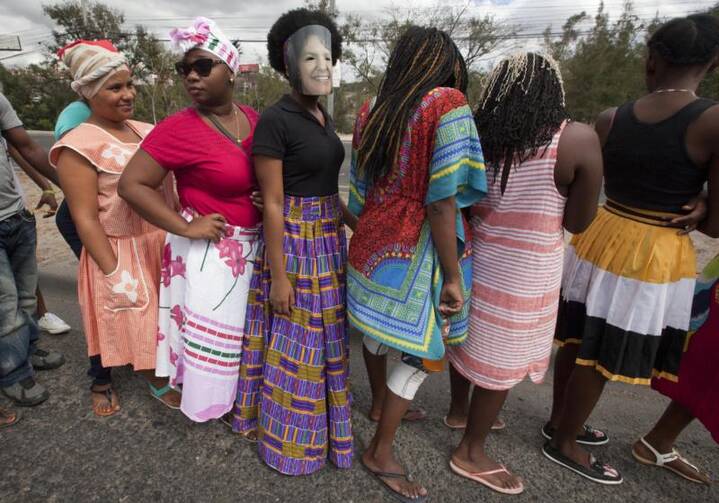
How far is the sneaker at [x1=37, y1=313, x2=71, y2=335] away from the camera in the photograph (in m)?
2.87

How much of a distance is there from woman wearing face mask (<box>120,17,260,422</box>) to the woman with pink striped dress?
961 mm

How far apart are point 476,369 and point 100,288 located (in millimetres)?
1744

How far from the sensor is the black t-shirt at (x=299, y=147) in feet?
4.80

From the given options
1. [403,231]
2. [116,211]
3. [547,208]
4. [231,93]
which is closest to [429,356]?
[403,231]

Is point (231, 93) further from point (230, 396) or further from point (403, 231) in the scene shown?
point (230, 396)

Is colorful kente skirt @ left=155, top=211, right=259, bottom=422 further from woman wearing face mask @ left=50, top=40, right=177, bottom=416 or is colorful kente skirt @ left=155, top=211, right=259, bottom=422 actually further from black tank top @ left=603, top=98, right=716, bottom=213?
black tank top @ left=603, top=98, right=716, bottom=213

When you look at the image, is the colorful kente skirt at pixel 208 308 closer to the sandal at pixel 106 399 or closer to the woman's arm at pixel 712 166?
the sandal at pixel 106 399

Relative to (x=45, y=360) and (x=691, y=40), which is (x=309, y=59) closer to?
Result: (x=691, y=40)

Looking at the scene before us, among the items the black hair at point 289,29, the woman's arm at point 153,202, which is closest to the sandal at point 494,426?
the woman's arm at point 153,202

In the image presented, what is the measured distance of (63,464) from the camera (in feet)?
5.91

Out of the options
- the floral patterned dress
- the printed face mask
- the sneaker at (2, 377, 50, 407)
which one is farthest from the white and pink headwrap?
the sneaker at (2, 377, 50, 407)

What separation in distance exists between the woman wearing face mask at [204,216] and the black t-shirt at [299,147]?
212 mm

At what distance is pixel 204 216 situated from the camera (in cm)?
170

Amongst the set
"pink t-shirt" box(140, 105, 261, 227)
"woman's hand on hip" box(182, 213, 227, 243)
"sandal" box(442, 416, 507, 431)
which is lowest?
"sandal" box(442, 416, 507, 431)
